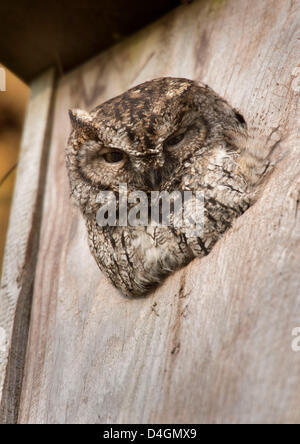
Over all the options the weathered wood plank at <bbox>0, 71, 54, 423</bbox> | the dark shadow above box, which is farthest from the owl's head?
the dark shadow above box

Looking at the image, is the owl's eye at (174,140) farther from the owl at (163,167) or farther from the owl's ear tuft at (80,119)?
the owl's ear tuft at (80,119)

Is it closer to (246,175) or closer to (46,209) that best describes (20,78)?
(46,209)

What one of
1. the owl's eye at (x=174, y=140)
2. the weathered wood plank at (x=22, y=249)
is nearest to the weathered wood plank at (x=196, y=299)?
the weathered wood plank at (x=22, y=249)

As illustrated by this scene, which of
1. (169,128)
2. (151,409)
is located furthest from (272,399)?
(169,128)

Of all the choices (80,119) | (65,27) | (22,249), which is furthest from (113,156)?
(65,27)

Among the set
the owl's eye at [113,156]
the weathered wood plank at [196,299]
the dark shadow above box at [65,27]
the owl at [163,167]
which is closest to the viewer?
the weathered wood plank at [196,299]

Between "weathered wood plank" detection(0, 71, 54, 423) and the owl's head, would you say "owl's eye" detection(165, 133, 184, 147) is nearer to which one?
the owl's head

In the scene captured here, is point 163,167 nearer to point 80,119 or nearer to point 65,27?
point 80,119
